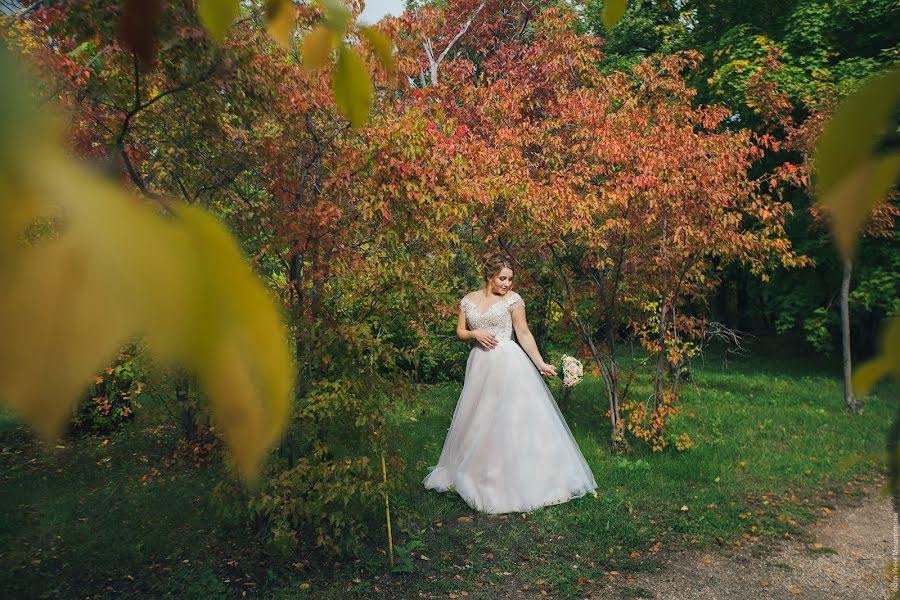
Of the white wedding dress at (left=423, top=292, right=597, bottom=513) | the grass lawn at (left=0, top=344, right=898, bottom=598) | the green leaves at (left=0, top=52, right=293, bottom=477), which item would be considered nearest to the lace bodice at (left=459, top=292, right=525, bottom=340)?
the white wedding dress at (left=423, top=292, right=597, bottom=513)

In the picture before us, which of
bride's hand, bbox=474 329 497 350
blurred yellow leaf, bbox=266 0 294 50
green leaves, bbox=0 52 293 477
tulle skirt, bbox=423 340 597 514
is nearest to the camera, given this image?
green leaves, bbox=0 52 293 477

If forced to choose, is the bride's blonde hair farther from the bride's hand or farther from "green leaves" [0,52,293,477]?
"green leaves" [0,52,293,477]

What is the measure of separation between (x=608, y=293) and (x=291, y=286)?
4099 mm

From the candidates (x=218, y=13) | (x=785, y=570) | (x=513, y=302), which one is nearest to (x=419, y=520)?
(x=513, y=302)

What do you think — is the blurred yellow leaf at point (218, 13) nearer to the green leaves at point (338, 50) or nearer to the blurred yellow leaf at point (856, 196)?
the green leaves at point (338, 50)

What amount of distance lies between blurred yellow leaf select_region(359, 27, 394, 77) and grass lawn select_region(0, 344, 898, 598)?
2993mm

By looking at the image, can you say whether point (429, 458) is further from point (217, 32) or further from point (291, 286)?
point (217, 32)

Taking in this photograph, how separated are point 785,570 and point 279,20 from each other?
507 cm

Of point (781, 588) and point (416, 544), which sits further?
point (416, 544)

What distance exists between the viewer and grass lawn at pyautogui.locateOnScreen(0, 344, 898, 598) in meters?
4.15

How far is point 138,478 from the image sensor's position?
6.07m

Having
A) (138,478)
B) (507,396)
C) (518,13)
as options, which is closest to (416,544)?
Result: (507,396)

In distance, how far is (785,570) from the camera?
14.8 feet

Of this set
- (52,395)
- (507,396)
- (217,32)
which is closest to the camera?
(52,395)
